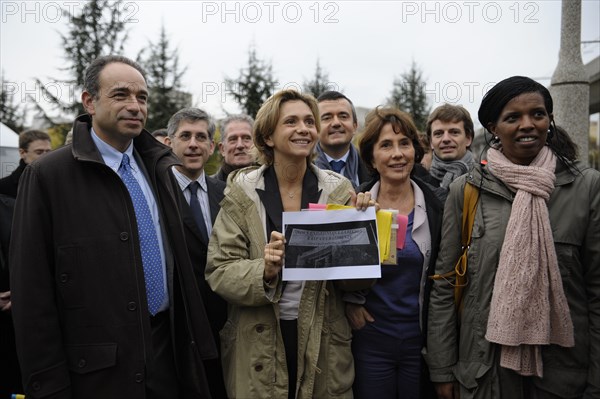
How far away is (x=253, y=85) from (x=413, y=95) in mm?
7457

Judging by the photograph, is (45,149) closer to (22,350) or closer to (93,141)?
(93,141)

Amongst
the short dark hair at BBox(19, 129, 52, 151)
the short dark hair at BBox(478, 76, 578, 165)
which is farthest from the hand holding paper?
the short dark hair at BBox(19, 129, 52, 151)

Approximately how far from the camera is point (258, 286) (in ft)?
8.56

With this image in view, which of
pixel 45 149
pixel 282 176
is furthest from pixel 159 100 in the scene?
pixel 282 176

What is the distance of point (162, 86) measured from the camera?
74.4ft

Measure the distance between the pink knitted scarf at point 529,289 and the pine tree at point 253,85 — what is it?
18.4 meters

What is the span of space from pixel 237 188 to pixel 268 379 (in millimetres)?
1151

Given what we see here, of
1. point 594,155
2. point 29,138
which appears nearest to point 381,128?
point 29,138

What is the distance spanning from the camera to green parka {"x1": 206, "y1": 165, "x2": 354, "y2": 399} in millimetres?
2688

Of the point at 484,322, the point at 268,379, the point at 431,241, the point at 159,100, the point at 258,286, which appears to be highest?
the point at 159,100

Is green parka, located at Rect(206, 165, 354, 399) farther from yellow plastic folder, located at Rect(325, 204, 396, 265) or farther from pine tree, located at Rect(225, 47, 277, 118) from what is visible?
pine tree, located at Rect(225, 47, 277, 118)

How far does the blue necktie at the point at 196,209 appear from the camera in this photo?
3616mm

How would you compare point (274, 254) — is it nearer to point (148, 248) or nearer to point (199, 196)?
point (148, 248)

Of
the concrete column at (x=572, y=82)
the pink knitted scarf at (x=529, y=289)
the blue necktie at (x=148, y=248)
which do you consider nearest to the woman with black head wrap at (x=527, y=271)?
the pink knitted scarf at (x=529, y=289)
